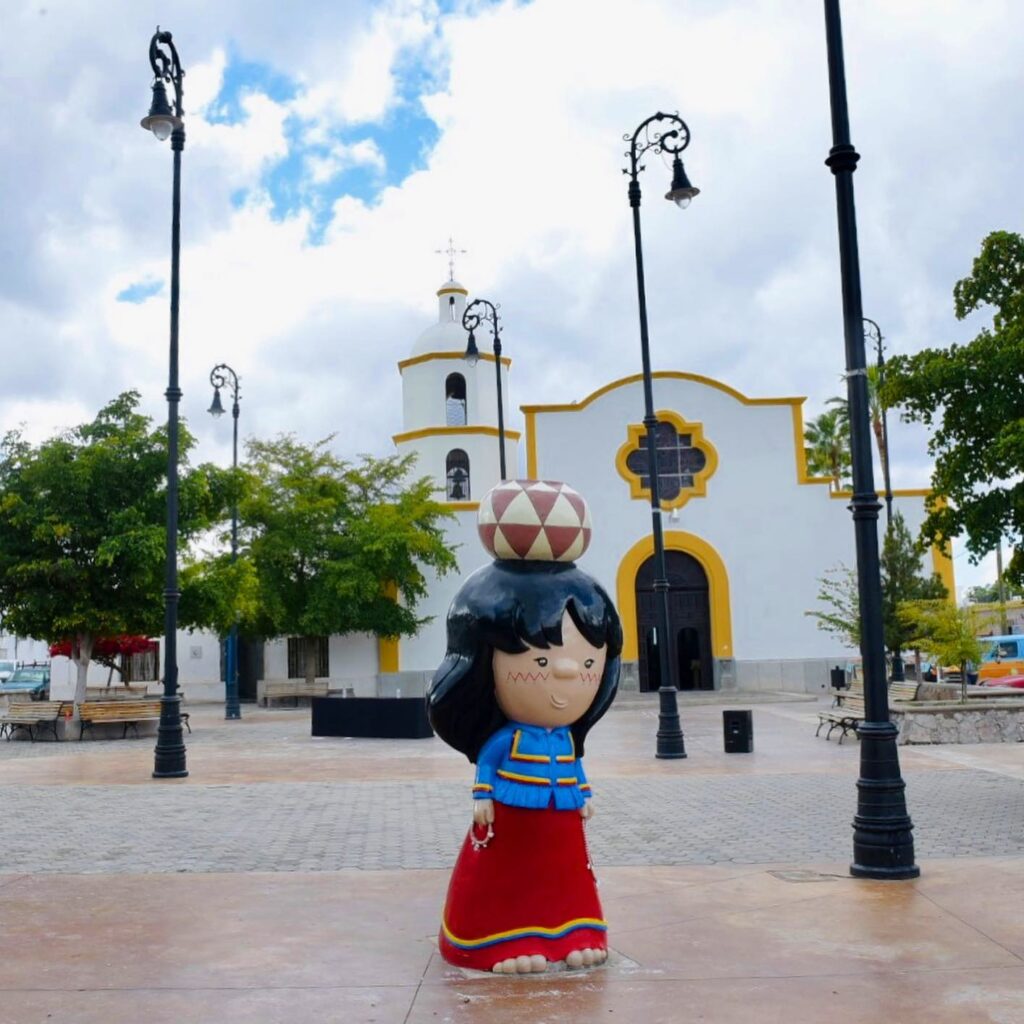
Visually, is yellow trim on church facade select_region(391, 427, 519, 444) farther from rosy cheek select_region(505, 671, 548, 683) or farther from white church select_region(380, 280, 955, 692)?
rosy cheek select_region(505, 671, 548, 683)

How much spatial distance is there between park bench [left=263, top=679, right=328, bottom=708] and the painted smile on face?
2856 cm

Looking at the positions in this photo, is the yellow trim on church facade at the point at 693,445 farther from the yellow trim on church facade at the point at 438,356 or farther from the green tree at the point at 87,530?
the green tree at the point at 87,530

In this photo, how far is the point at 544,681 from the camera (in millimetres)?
5930

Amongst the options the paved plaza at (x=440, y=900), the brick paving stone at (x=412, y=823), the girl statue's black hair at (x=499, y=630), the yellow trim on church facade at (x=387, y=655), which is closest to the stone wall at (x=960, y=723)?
the paved plaza at (x=440, y=900)

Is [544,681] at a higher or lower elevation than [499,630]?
lower

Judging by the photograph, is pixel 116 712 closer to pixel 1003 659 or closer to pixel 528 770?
pixel 528 770

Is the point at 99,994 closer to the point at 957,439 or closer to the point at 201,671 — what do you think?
the point at 957,439

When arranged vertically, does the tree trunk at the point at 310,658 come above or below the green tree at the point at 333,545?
below

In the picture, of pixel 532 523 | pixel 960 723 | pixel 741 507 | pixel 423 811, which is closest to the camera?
pixel 532 523

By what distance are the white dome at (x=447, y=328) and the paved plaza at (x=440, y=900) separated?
2451 centimetres

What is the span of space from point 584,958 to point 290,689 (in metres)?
29.7

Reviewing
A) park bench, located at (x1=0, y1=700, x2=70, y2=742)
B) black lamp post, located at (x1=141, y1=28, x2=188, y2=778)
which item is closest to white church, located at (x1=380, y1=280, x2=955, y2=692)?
park bench, located at (x1=0, y1=700, x2=70, y2=742)

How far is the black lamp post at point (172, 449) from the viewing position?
48.5 ft

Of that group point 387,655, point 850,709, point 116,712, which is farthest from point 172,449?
point 387,655
